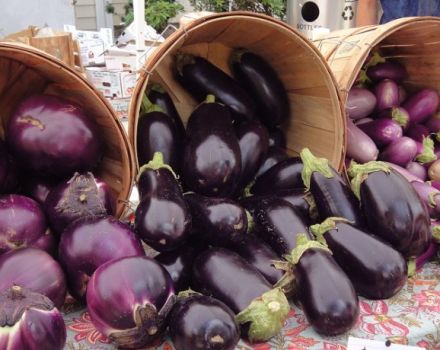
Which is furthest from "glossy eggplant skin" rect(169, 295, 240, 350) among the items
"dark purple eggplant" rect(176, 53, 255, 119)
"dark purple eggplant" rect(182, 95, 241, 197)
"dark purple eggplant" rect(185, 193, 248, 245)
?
"dark purple eggplant" rect(176, 53, 255, 119)

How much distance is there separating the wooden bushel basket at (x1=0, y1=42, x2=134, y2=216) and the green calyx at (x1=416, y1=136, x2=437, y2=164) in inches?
27.0

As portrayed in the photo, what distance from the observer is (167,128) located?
2.91 feet

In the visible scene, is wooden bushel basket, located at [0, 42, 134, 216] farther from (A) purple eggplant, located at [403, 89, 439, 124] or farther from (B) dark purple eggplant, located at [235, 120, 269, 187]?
(A) purple eggplant, located at [403, 89, 439, 124]

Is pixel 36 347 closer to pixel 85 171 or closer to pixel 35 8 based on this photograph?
pixel 85 171

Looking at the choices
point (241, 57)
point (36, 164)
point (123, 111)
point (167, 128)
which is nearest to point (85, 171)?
point (36, 164)

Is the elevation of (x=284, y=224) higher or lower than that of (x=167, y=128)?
lower

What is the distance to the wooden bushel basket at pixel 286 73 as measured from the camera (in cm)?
87

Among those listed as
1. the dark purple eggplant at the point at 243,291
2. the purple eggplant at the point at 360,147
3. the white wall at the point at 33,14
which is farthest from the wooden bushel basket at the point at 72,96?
the white wall at the point at 33,14

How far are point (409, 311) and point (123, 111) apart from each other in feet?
4.91

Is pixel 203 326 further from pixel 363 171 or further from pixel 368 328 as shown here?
pixel 363 171

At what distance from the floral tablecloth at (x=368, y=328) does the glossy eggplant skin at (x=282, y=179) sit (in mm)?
259

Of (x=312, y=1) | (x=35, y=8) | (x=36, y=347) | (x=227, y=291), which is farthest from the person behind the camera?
(x=35, y=8)

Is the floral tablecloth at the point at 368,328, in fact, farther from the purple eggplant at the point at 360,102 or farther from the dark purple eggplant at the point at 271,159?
the purple eggplant at the point at 360,102

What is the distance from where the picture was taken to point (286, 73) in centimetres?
105
